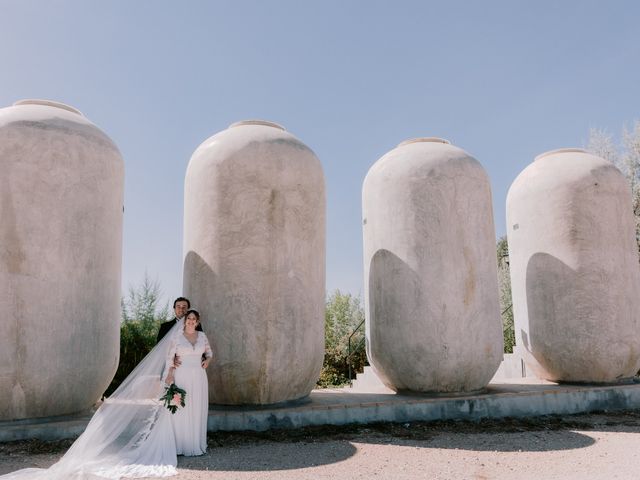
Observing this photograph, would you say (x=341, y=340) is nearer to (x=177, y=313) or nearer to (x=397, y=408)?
(x=397, y=408)

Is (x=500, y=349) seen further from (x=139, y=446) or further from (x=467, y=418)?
(x=139, y=446)

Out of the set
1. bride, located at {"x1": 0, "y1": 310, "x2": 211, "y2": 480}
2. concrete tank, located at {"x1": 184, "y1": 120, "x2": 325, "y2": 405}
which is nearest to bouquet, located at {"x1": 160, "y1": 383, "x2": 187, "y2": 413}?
bride, located at {"x1": 0, "y1": 310, "x2": 211, "y2": 480}

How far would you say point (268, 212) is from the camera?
8.09 m

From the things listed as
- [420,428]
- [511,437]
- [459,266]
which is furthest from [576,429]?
[459,266]

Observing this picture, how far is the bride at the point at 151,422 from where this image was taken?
5.64 m

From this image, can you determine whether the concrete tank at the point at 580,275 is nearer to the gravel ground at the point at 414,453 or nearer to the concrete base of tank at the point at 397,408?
the concrete base of tank at the point at 397,408

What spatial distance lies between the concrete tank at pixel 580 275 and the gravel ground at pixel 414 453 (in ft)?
7.19

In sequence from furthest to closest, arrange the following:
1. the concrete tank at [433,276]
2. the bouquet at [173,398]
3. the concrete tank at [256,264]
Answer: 1. the concrete tank at [433,276]
2. the concrete tank at [256,264]
3. the bouquet at [173,398]


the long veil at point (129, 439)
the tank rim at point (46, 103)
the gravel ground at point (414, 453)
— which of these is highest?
the tank rim at point (46, 103)

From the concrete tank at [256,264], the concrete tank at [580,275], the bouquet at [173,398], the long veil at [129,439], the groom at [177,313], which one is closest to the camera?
the long veil at [129,439]

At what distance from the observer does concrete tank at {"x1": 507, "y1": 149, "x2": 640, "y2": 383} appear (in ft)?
33.6

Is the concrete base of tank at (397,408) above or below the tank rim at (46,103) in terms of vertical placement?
below

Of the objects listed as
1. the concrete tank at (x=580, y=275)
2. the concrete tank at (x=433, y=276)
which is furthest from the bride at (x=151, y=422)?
the concrete tank at (x=580, y=275)

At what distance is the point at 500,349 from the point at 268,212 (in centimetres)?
466
